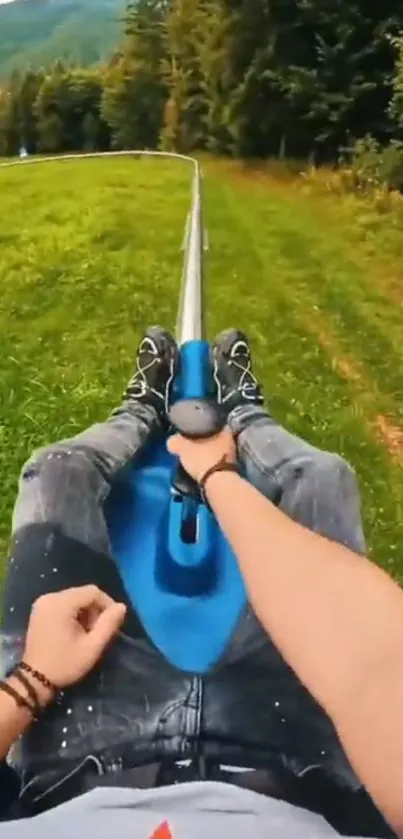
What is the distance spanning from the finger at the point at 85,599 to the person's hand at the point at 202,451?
12 centimetres

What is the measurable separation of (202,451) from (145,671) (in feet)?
0.58

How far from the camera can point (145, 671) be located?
0.68m

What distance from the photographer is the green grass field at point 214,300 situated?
1653mm

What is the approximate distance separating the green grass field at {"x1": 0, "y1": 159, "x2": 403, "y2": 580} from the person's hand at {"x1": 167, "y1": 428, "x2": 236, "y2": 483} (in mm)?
557

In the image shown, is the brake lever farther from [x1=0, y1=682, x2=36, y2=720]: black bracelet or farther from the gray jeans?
[x1=0, y1=682, x2=36, y2=720]: black bracelet

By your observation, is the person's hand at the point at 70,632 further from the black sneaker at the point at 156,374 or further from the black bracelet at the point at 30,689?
the black sneaker at the point at 156,374

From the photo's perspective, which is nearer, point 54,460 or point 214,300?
point 54,460

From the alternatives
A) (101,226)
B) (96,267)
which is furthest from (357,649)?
(101,226)

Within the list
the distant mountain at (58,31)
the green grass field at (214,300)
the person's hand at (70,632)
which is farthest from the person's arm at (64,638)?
the distant mountain at (58,31)

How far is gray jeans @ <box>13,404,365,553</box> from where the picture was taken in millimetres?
768

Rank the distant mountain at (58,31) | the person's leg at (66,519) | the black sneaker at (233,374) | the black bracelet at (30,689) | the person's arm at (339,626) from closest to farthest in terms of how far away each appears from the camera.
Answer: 1. the person's arm at (339,626)
2. the black bracelet at (30,689)
3. the person's leg at (66,519)
4. the black sneaker at (233,374)
5. the distant mountain at (58,31)

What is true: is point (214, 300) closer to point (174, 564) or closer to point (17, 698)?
point (174, 564)

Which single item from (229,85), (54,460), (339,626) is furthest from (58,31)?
(339,626)

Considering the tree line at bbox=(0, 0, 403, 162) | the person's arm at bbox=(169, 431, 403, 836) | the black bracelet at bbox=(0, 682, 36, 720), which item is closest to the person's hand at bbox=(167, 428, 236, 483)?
the person's arm at bbox=(169, 431, 403, 836)
